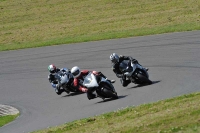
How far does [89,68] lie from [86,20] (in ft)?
62.1

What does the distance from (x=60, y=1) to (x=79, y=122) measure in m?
38.7

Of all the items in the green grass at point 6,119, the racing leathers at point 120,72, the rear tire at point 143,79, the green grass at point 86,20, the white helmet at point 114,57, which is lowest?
the green grass at point 6,119

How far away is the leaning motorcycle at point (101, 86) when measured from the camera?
18484mm

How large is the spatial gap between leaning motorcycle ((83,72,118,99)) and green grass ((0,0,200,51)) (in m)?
15.4

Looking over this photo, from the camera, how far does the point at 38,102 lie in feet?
70.3

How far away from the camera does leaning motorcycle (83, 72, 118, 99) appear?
1848cm

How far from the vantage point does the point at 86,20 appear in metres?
45.0

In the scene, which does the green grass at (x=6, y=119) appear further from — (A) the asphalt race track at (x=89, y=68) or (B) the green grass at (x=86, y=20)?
(B) the green grass at (x=86, y=20)

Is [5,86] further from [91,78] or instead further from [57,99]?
[91,78]

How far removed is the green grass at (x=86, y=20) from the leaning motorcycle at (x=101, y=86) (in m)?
15.4

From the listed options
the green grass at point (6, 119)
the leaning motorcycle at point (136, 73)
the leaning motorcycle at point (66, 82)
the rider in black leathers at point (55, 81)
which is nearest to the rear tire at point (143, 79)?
the leaning motorcycle at point (136, 73)

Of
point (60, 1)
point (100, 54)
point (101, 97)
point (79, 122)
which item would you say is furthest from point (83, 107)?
point (60, 1)

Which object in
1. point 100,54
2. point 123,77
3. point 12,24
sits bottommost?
point 123,77

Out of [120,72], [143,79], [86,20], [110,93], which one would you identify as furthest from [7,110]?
[86,20]
